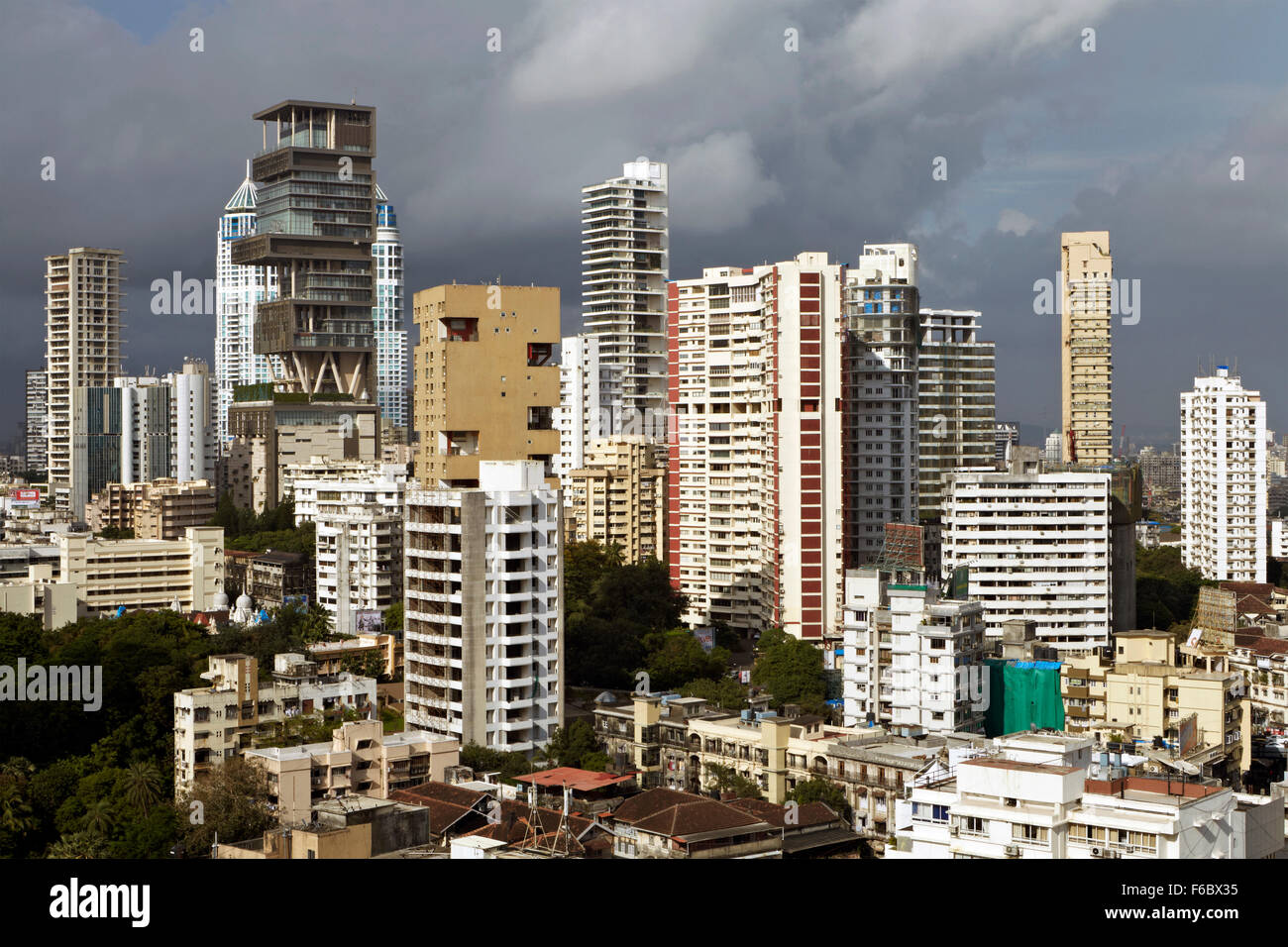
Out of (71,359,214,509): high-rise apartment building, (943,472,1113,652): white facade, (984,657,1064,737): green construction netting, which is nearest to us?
(984,657,1064,737): green construction netting

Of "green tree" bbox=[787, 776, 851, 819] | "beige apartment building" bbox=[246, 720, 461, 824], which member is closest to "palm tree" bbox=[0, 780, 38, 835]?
"beige apartment building" bbox=[246, 720, 461, 824]

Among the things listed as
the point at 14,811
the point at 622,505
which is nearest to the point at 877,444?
the point at 622,505

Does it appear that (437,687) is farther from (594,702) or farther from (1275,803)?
(1275,803)

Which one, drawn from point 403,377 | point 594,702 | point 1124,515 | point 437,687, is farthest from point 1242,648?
point 403,377

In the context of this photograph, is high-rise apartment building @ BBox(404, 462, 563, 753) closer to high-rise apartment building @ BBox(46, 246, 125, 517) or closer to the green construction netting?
the green construction netting

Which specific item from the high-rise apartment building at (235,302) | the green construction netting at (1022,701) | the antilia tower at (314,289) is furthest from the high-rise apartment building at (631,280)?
the high-rise apartment building at (235,302)

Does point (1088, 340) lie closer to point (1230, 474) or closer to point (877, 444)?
point (1230, 474)
